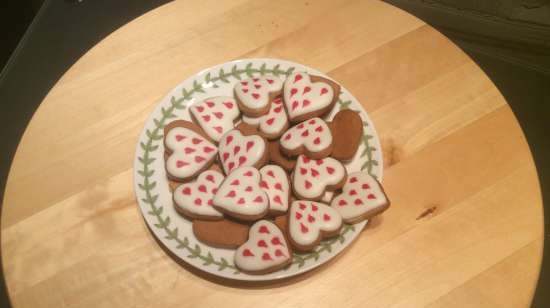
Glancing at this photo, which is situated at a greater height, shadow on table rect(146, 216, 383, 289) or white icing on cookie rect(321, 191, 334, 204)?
white icing on cookie rect(321, 191, 334, 204)

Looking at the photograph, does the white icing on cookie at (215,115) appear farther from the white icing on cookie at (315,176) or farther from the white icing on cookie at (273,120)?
the white icing on cookie at (315,176)

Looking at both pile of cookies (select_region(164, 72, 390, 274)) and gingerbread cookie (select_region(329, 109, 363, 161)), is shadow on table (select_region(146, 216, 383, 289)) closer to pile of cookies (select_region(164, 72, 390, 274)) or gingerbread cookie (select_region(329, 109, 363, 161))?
pile of cookies (select_region(164, 72, 390, 274))

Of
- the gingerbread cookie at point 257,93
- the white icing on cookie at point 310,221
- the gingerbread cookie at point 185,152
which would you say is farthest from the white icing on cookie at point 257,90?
the white icing on cookie at point 310,221

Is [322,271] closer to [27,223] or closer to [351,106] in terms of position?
[351,106]

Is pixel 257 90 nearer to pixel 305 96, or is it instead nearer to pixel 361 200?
pixel 305 96

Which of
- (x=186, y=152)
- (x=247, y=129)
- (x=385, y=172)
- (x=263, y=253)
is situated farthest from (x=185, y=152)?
(x=385, y=172)

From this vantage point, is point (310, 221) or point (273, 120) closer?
point (310, 221)

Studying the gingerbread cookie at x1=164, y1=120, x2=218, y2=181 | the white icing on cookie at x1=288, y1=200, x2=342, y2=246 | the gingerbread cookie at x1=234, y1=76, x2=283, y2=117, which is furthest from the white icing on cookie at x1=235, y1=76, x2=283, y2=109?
the white icing on cookie at x1=288, y1=200, x2=342, y2=246

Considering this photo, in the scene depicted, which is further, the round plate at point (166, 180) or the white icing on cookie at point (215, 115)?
the white icing on cookie at point (215, 115)
